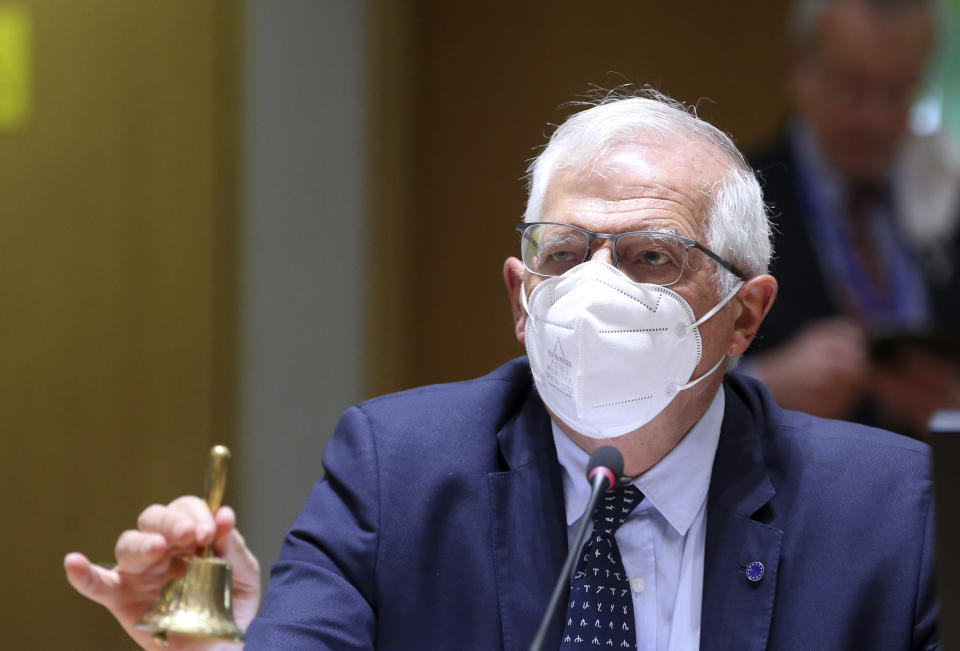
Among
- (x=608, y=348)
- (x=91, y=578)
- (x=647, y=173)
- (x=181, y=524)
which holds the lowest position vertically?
(x=91, y=578)

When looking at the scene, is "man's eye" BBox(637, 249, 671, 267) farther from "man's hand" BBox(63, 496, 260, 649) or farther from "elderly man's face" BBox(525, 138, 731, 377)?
"man's hand" BBox(63, 496, 260, 649)

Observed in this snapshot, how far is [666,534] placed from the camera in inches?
71.7

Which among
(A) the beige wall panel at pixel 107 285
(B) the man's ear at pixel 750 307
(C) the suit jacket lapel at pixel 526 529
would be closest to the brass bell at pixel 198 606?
(C) the suit jacket lapel at pixel 526 529

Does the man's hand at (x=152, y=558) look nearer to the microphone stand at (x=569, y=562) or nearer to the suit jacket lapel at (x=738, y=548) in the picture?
the microphone stand at (x=569, y=562)

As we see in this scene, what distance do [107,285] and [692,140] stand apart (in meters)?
2.58

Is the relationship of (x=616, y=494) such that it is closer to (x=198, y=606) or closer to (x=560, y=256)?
(x=560, y=256)

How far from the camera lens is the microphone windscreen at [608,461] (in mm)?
1471

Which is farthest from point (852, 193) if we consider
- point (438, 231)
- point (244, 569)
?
point (244, 569)

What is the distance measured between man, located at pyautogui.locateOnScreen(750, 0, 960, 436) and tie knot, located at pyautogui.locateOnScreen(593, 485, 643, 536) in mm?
2089

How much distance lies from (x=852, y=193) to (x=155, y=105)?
2.43 meters

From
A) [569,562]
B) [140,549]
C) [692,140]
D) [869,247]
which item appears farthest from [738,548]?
[869,247]

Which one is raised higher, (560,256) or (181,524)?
(560,256)

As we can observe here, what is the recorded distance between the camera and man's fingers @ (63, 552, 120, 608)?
5.57ft

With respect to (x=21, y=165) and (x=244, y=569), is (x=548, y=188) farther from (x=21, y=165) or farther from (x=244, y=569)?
(x=21, y=165)
